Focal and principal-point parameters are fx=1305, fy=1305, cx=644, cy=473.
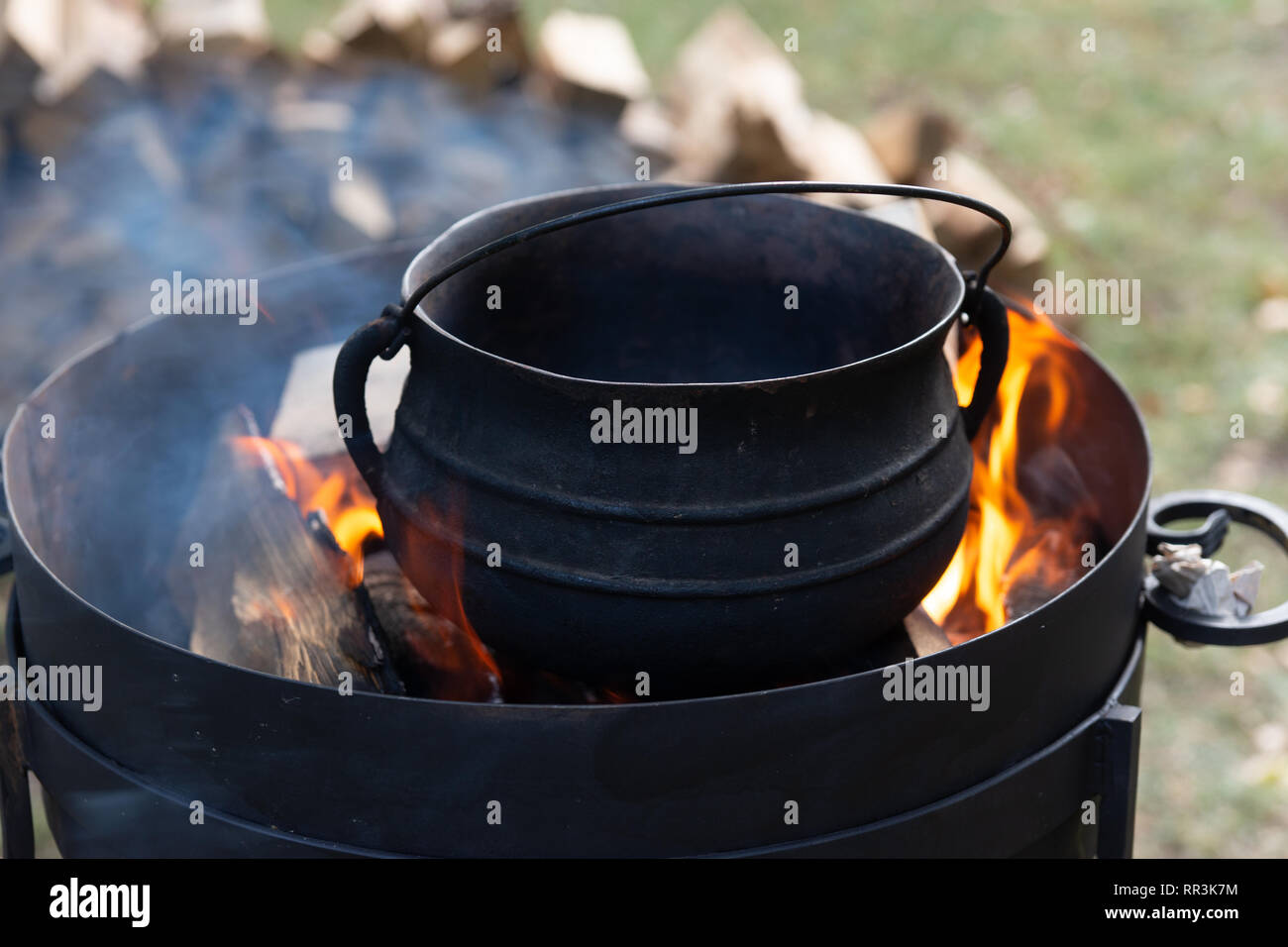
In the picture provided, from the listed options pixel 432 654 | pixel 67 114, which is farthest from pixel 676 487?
pixel 67 114

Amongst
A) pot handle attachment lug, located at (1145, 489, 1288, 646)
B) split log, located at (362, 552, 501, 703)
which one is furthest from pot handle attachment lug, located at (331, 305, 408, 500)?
pot handle attachment lug, located at (1145, 489, 1288, 646)

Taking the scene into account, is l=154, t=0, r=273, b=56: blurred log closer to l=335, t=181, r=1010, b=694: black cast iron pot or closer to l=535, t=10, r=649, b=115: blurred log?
l=535, t=10, r=649, b=115: blurred log

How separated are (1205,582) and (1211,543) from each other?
217mm

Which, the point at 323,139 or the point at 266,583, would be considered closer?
the point at 266,583

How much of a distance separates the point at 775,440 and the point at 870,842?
531 millimetres

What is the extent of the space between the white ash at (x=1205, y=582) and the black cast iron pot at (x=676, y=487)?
408 millimetres

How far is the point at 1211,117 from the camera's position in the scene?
19.9ft

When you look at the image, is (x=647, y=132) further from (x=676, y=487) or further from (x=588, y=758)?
(x=588, y=758)

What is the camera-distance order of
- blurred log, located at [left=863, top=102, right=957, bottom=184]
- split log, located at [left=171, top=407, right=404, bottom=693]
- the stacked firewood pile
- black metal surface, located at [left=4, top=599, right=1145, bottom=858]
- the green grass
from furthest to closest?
1. blurred log, located at [left=863, top=102, right=957, bottom=184]
2. the stacked firewood pile
3. the green grass
4. split log, located at [left=171, top=407, right=404, bottom=693]
5. black metal surface, located at [left=4, top=599, right=1145, bottom=858]

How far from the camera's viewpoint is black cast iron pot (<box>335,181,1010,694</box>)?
1.62 m

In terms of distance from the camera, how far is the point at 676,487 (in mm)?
1625


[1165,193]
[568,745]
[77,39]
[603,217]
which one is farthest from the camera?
[1165,193]

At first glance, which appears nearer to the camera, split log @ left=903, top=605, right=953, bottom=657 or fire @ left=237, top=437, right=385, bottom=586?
split log @ left=903, top=605, right=953, bottom=657

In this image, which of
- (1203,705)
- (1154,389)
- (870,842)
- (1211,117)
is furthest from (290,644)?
(1211,117)
